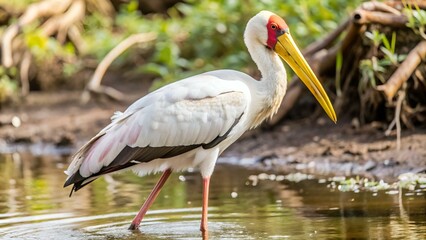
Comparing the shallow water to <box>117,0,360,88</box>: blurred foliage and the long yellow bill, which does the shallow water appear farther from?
<box>117,0,360,88</box>: blurred foliage

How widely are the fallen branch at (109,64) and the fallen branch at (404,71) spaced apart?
5612 mm

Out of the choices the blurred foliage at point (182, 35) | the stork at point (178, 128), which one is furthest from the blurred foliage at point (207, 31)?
the stork at point (178, 128)

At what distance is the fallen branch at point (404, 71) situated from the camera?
9445mm

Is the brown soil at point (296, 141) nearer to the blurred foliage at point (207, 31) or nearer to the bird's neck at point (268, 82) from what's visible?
the blurred foliage at point (207, 31)

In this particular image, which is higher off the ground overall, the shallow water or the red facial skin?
the red facial skin

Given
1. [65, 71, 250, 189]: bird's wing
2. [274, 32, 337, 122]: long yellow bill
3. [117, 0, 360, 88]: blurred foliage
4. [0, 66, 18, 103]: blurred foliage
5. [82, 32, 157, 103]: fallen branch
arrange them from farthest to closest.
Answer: [0, 66, 18, 103]: blurred foliage, [82, 32, 157, 103]: fallen branch, [117, 0, 360, 88]: blurred foliage, [274, 32, 337, 122]: long yellow bill, [65, 71, 250, 189]: bird's wing

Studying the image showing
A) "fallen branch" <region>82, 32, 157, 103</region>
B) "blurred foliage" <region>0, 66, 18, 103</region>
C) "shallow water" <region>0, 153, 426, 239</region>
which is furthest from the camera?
"blurred foliage" <region>0, 66, 18, 103</region>

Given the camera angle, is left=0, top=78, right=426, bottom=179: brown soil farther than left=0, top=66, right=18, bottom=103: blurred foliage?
No

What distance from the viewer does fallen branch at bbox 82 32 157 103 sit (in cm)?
1450

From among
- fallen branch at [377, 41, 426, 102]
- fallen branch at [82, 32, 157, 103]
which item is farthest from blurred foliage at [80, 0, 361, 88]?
fallen branch at [377, 41, 426, 102]

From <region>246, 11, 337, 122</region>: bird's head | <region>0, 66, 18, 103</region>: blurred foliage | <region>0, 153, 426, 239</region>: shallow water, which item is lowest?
<region>0, 153, 426, 239</region>: shallow water

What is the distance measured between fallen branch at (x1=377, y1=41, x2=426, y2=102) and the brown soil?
617 mm

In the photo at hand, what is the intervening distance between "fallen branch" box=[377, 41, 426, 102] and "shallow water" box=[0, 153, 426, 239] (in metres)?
1.08

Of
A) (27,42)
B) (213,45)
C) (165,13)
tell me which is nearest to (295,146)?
(213,45)
